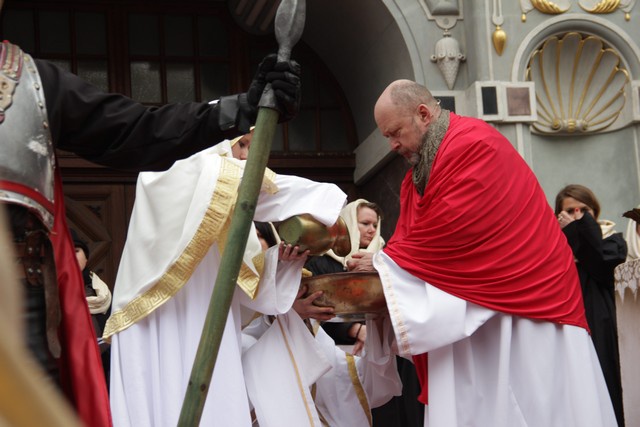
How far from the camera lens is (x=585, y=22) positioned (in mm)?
7398

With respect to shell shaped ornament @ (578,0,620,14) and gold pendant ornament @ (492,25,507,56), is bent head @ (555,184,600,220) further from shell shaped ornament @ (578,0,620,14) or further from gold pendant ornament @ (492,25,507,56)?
shell shaped ornament @ (578,0,620,14)

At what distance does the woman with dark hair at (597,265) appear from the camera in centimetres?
588

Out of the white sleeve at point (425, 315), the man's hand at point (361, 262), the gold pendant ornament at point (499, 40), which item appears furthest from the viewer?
the gold pendant ornament at point (499, 40)

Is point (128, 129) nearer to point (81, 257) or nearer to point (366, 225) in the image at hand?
point (81, 257)

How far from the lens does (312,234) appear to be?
436 centimetres

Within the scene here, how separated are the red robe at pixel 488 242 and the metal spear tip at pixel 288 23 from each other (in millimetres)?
2217

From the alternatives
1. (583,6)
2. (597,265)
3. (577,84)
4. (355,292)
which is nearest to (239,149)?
(355,292)

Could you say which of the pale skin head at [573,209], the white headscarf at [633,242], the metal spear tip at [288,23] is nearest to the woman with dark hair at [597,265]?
the pale skin head at [573,209]

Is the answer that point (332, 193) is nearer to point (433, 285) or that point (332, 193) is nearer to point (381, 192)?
point (433, 285)

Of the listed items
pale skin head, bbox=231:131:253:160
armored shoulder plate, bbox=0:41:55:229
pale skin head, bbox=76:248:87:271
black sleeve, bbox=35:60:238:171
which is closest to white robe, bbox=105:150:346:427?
pale skin head, bbox=231:131:253:160

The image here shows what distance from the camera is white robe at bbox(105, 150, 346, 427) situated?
4.34 meters

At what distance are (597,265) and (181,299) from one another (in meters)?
2.63

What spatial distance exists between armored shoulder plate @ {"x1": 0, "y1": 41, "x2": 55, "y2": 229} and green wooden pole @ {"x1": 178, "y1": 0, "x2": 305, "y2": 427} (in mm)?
398

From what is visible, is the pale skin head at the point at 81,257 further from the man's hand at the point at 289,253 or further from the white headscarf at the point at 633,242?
the white headscarf at the point at 633,242
